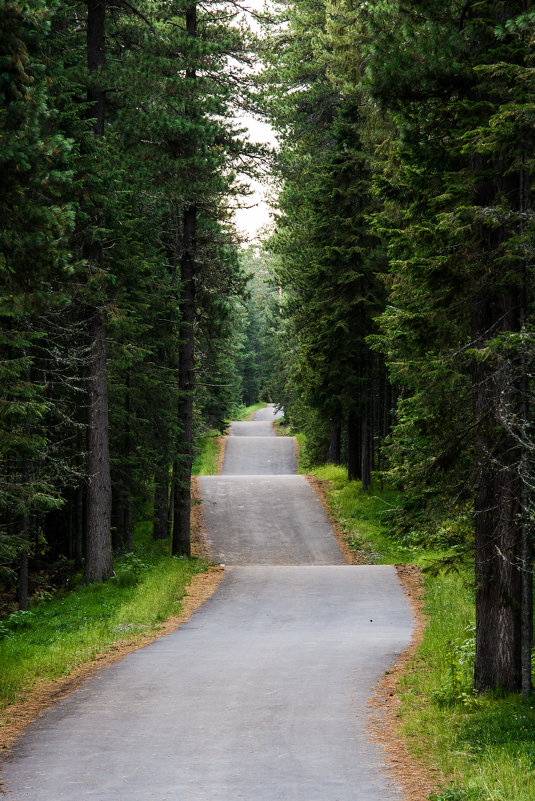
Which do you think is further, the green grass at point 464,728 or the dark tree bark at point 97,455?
the dark tree bark at point 97,455

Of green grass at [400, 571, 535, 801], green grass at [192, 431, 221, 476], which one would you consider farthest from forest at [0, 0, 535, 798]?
green grass at [192, 431, 221, 476]

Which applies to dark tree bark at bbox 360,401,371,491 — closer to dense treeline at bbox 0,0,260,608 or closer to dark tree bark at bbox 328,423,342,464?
dense treeline at bbox 0,0,260,608

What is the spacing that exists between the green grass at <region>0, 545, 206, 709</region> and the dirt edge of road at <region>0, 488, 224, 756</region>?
0.13 meters

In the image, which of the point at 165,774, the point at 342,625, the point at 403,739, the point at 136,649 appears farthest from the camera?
the point at 342,625

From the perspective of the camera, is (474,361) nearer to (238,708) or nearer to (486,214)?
(486,214)

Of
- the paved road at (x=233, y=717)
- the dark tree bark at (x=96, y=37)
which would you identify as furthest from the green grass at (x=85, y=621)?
the dark tree bark at (x=96, y=37)

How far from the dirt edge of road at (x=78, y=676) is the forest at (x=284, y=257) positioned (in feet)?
8.15

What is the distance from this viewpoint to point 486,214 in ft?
25.4

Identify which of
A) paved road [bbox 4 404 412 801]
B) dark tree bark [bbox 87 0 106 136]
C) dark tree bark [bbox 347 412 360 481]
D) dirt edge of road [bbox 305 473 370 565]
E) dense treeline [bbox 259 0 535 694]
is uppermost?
dark tree bark [bbox 87 0 106 136]

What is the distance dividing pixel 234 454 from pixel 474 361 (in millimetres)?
38441

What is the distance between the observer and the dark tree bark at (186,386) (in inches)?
849

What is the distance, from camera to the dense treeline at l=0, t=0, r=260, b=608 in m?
7.78

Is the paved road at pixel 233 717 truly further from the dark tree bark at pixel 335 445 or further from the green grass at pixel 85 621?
the dark tree bark at pixel 335 445

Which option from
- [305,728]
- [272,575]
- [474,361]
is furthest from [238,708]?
[272,575]
